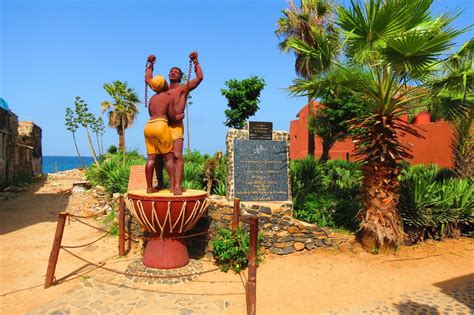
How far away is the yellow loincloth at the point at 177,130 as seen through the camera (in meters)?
5.28

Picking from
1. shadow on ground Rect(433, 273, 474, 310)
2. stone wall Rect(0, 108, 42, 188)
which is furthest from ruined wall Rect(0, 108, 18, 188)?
shadow on ground Rect(433, 273, 474, 310)

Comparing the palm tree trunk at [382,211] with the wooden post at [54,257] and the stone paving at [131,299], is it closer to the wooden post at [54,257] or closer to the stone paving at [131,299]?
the stone paving at [131,299]

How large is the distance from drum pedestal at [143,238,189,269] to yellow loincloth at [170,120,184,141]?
1.59 m

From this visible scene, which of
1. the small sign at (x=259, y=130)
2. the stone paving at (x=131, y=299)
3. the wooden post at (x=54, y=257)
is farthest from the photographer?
the small sign at (x=259, y=130)

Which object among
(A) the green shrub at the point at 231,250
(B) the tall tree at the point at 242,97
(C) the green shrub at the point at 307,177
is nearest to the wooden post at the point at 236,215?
(A) the green shrub at the point at 231,250

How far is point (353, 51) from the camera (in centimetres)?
599

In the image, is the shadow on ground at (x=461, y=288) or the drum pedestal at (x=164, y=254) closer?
the shadow on ground at (x=461, y=288)

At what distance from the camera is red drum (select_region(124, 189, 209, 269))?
15.8 ft

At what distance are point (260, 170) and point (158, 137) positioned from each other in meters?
2.46

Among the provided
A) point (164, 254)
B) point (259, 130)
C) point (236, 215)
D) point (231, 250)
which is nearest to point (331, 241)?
point (236, 215)

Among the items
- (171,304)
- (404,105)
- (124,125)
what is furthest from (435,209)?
(124,125)

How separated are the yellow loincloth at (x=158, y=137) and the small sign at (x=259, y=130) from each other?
215cm

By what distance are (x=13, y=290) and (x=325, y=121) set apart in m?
9.81

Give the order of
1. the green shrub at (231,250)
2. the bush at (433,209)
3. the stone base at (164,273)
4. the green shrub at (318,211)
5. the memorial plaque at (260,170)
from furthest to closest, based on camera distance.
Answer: the green shrub at (318,211) → the memorial plaque at (260,170) → the bush at (433,209) → the green shrub at (231,250) → the stone base at (164,273)
